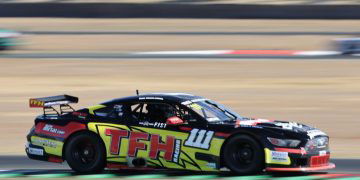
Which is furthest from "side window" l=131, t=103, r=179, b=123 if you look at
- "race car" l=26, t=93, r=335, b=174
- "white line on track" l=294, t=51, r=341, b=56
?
"white line on track" l=294, t=51, r=341, b=56

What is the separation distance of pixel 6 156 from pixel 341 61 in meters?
17.7

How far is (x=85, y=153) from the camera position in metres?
11.3

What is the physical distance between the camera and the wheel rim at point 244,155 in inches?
422

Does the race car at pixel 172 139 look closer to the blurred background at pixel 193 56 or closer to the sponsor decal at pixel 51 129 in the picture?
the sponsor decal at pixel 51 129

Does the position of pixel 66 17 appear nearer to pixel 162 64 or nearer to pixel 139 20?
pixel 139 20

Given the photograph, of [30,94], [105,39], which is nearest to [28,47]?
[105,39]

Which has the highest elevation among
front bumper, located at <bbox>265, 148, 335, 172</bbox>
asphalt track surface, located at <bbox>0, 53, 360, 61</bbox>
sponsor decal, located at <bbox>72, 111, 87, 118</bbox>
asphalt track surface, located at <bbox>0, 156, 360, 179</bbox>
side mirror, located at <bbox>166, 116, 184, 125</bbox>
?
asphalt track surface, located at <bbox>0, 53, 360, 61</bbox>

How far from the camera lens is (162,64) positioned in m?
29.0

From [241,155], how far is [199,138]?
596 millimetres

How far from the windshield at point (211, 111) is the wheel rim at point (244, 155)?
0.64 m

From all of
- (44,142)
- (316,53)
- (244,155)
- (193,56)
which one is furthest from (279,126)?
(316,53)

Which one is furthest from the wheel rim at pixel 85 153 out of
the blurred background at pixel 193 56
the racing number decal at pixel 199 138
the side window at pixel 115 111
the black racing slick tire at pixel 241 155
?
the blurred background at pixel 193 56

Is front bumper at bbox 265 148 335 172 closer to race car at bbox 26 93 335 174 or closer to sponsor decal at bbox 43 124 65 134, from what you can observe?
race car at bbox 26 93 335 174

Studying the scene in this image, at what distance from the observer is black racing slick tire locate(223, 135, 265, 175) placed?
35.1 ft
